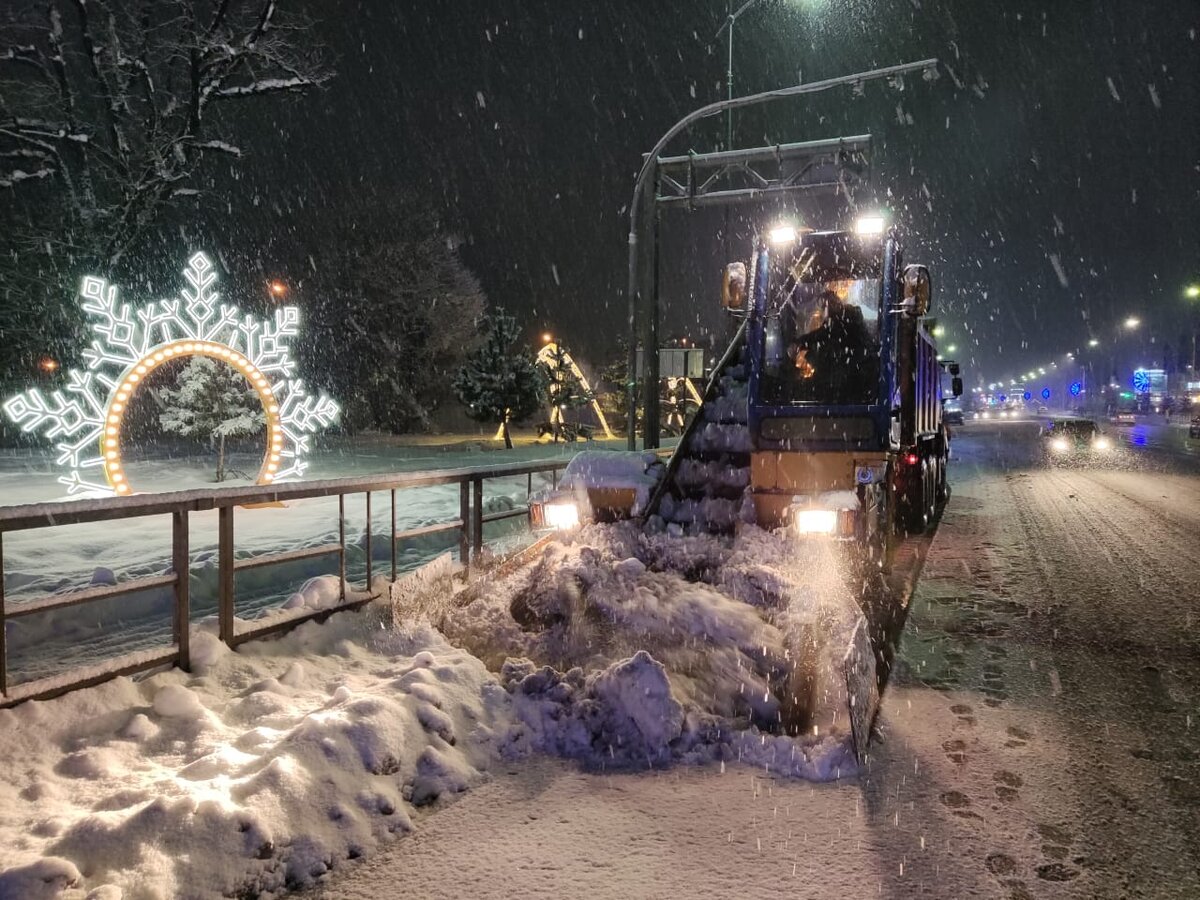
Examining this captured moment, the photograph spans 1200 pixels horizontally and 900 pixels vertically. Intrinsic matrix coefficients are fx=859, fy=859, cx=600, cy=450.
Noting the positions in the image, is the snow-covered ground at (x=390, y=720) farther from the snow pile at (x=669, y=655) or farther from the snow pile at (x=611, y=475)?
the snow pile at (x=611, y=475)

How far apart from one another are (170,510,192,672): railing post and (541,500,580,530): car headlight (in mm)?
3474

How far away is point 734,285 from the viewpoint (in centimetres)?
942

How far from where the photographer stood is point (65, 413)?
15672mm

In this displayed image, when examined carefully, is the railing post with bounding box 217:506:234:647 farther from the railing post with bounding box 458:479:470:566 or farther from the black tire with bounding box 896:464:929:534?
the black tire with bounding box 896:464:929:534

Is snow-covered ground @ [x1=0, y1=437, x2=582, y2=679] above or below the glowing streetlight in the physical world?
below

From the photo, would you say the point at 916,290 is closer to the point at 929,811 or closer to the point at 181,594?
the point at 929,811

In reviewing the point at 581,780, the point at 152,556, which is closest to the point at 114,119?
the point at 152,556

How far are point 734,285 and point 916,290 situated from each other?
1.96m

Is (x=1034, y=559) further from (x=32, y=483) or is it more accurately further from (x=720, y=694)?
(x=32, y=483)

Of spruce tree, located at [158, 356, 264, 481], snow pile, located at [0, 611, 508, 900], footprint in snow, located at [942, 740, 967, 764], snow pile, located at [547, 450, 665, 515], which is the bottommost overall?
footprint in snow, located at [942, 740, 967, 764]

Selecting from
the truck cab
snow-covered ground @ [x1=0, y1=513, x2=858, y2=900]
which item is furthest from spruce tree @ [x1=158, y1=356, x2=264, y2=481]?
snow-covered ground @ [x1=0, y1=513, x2=858, y2=900]

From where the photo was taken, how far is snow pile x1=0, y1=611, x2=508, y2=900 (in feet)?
10.7

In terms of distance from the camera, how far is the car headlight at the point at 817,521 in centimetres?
710

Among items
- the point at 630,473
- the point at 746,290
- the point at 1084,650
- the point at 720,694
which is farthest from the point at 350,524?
the point at 1084,650
